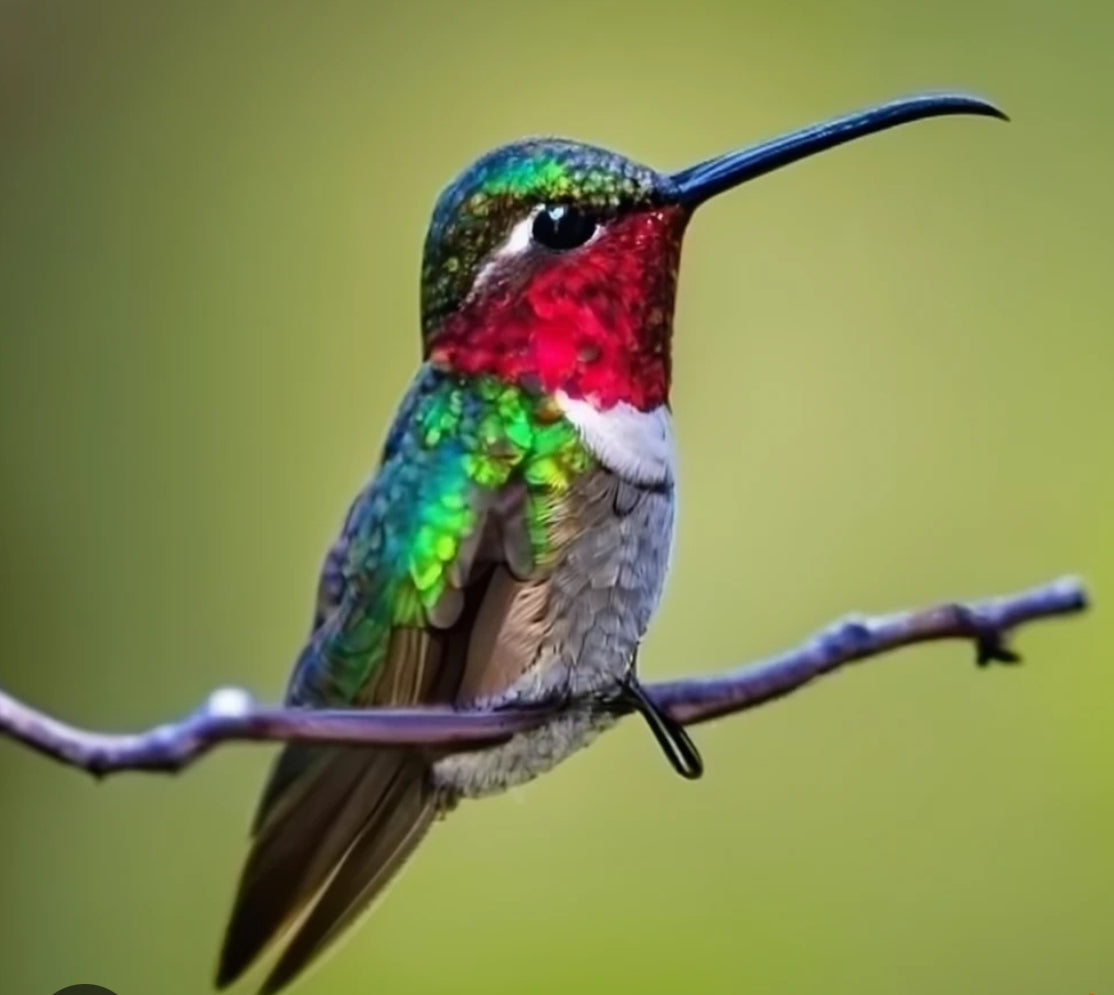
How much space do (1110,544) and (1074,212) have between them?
377mm

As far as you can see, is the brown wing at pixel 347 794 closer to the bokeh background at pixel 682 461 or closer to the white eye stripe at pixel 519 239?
the bokeh background at pixel 682 461

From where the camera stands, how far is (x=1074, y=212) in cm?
198

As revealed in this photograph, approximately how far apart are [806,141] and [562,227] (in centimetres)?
34

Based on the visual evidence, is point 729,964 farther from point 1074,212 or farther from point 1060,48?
point 1060,48

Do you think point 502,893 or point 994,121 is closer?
point 502,893

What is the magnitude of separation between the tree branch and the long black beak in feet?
1.55

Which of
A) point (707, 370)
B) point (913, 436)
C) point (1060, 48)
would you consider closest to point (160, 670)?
point (707, 370)

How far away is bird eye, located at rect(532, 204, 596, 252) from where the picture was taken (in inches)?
66.3

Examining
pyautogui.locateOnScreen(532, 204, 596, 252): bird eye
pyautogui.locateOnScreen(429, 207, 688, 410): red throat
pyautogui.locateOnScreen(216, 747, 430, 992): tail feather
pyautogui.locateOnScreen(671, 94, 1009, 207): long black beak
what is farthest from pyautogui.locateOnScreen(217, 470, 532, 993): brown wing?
pyautogui.locateOnScreen(671, 94, 1009, 207): long black beak

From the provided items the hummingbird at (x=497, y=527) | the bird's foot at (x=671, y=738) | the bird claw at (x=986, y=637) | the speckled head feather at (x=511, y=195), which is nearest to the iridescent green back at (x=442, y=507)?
the hummingbird at (x=497, y=527)

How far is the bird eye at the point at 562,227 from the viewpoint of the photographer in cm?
168

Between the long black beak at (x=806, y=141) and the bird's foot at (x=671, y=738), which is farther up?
the long black beak at (x=806, y=141)

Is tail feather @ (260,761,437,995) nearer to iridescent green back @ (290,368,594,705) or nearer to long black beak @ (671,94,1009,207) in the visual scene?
iridescent green back @ (290,368,594,705)

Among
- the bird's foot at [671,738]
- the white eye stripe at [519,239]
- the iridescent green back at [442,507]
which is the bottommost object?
the bird's foot at [671,738]
